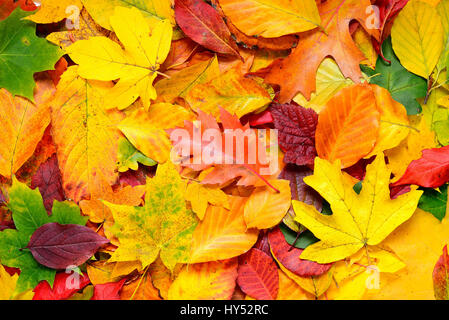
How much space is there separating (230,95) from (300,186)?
0.18m

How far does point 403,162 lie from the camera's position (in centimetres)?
73

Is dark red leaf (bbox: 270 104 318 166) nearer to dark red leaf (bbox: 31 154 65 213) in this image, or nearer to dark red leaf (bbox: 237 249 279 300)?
dark red leaf (bbox: 237 249 279 300)

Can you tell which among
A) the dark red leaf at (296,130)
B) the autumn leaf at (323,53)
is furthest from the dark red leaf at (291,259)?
the autumn leaf at (323,53)

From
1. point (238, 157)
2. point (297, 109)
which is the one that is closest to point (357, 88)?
point (297, 109)

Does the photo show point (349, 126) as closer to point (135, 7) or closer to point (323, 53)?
point (323, 53)

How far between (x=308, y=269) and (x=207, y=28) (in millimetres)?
412

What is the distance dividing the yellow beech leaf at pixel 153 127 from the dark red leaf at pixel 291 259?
216 millimetres

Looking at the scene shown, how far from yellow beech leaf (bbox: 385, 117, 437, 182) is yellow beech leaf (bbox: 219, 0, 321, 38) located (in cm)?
23

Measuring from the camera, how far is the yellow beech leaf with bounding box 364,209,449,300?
2.37 ft

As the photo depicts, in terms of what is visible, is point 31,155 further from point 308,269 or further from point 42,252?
point 308,269

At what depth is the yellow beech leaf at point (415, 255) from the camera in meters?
0.72

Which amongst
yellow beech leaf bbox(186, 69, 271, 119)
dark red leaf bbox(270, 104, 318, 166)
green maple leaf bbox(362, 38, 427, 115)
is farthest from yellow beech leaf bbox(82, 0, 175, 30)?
green maple leaf bbox(362, 38, 427, 115)

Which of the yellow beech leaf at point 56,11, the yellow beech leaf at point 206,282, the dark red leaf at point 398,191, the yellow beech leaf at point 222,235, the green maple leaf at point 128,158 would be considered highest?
the yellow beech leaf at point 56,11

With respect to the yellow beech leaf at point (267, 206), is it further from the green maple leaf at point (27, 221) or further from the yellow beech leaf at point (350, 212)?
the green maple leaf at point (27, 221)
